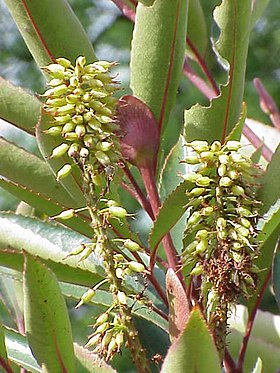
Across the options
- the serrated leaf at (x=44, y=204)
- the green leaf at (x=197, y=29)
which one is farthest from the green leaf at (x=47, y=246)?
the green leaf at (x=197, y=29)

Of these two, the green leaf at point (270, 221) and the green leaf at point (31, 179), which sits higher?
the green leaf at point (31, 179)

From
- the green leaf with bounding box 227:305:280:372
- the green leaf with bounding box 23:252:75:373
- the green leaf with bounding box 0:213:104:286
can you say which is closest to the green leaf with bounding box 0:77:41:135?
the green leaf with bounding box 0:213:104:286

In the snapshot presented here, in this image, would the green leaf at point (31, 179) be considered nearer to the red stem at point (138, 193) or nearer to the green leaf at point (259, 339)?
the red stem at point (138, 193)

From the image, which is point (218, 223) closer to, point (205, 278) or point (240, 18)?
point (205, 278)

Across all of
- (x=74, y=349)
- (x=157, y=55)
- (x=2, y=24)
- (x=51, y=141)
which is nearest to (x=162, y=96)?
(x=157, y=55)

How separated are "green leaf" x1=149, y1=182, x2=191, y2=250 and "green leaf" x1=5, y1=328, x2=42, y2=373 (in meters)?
0.23

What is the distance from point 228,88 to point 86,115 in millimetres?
262

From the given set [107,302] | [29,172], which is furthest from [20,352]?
[29,172]

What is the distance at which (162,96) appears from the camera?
1.02m

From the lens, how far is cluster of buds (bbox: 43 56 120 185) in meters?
0.79

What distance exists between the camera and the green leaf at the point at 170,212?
868 millimetres

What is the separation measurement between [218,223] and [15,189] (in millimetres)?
311

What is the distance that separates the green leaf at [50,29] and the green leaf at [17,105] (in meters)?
0.05

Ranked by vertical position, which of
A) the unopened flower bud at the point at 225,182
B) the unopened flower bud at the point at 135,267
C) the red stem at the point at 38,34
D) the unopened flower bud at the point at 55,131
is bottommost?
the unopened flower bud at the point at 135,267
